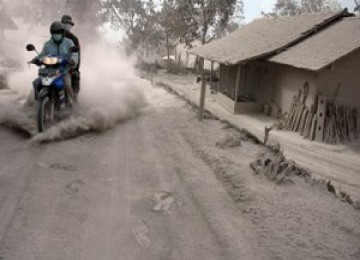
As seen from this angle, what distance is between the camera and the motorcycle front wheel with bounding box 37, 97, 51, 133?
22.6 feet

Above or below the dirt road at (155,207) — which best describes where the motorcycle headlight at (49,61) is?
above

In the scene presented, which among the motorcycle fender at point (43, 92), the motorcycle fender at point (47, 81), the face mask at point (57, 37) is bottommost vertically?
the motorcycle fender at point (43, 92)

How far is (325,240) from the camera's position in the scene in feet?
13.3

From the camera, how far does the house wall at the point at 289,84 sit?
42.0 feet

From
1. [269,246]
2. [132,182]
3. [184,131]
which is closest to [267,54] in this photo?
[184,131]

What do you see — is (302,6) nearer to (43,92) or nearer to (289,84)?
(289,84)

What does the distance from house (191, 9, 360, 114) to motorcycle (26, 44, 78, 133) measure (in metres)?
7.57

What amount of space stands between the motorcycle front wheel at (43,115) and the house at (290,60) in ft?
26.0

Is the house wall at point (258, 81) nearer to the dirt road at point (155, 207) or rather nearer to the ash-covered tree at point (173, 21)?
the dirt road at point (155, 207)

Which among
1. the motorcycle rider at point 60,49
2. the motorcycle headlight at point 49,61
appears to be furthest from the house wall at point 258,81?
the motorcycle headlight at point 49,61

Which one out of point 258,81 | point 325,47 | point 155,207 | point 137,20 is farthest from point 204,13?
point 155,207

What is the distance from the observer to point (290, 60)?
13336mm

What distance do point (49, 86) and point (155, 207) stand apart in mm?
3893

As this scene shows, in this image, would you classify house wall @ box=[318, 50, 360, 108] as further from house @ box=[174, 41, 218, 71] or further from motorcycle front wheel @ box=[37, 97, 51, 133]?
house @ box=[174, 41, 218, 71]
